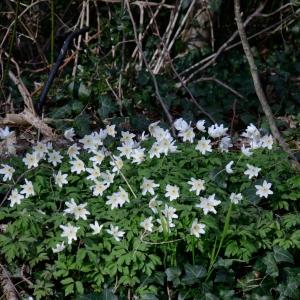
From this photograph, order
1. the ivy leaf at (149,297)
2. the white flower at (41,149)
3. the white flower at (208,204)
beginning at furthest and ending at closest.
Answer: the white flower at (41,149), the white flower at (208,204), the ivy leaf at (149,297)

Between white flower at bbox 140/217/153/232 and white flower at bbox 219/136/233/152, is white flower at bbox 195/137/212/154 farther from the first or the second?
white flower at bbox 140/217/153/232

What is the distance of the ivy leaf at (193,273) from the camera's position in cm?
348

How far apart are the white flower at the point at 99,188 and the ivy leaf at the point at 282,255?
101 cm

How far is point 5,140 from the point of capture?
4.41 metres

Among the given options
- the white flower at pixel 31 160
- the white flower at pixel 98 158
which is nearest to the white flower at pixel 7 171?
the white flower at pixel 31 160

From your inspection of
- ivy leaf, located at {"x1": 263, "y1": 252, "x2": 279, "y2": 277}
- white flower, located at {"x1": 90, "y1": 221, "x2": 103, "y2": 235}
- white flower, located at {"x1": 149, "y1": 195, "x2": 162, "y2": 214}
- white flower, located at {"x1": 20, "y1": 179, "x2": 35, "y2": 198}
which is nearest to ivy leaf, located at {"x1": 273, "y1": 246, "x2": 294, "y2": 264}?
ivy leaf, located at {"x1": 263, "y1": 252, "x2": 279, "y2": 277}

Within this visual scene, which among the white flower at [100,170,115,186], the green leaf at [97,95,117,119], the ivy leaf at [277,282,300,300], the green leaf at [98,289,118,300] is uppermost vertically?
the white flower at [100,170,115,186]

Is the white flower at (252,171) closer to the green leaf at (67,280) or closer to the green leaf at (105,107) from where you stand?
the green leaf at (67,280)

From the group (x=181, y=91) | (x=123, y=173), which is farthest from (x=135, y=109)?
(x=123, y=173)

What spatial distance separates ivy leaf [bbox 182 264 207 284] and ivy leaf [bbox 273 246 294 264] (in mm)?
398

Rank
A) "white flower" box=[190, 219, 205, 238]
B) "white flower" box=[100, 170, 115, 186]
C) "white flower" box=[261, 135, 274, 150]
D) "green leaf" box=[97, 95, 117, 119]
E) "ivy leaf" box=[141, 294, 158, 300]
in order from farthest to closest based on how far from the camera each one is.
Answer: "green leaf" box=[97, 95, 117, 119] < "white flower" box=[261, 135, 274, 150] < "white flower" box=[100, 170, 115, 186] < "white flower" box=[190, 219, 205, 238] < "ivy leaf" box=[141, 294, 158, 300]

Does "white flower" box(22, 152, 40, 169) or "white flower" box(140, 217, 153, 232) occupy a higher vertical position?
"white flower" box(140, 217, 153, 232)

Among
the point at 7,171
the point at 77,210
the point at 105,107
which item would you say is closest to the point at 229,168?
the point at 77,210

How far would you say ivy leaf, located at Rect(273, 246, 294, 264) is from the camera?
3.55m
